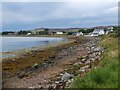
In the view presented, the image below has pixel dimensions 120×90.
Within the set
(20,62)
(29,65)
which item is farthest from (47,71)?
(20,62)

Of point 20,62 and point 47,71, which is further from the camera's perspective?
point 20,62

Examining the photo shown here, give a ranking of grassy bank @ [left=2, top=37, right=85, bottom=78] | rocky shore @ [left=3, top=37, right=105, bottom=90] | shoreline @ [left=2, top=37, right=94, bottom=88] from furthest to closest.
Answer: grassy bank @ [left=2, top=37, right=85, bottom=78] → shoreline @ [left=2, top=37, right=94, bottom=88] → rocky shore @ [left=3, top=37, right=105, bottom=90]

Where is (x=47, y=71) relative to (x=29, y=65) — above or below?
above

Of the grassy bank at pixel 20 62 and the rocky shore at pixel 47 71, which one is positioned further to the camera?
the grassy bank at pixel 20 62

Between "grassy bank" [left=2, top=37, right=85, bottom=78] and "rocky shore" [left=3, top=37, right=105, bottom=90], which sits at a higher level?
"rocky shore" [left=3, top=37, right=105, bottom=90]

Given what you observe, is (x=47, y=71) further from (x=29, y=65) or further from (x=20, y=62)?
(x=20, y=62)

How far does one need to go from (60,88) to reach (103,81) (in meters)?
3.33

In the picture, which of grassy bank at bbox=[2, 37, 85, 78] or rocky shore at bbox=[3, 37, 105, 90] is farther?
grassy bank at bbox=[2, 37, 85, 78]

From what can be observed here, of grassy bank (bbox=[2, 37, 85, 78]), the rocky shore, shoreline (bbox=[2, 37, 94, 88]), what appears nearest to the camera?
the rocky shore

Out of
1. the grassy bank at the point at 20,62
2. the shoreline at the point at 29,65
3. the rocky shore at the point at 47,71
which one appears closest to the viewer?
the rocky shore at the point at 47,71

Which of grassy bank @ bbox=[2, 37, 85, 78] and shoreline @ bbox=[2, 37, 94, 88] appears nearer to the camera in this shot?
shoreline @ bbox=[2, 37, 94, 88]

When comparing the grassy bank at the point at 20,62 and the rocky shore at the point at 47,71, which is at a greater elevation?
the rocky shore at the point at 47,71

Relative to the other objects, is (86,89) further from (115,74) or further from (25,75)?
(25,75)

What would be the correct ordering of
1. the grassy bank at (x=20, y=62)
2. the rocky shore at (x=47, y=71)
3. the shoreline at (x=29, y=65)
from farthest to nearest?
the grassy bank at (x=20, y=62) < the shoreline at (x=29, y=65) < the rocky shore at (x=47, y=71)
